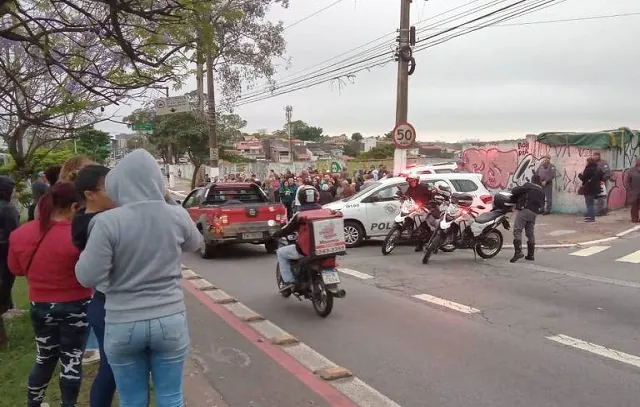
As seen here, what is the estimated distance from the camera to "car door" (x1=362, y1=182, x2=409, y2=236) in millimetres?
13492

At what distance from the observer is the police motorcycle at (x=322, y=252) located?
23.6 feet

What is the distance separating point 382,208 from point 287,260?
19.9 feet

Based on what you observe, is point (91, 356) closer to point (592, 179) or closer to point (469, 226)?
point (469, 226)

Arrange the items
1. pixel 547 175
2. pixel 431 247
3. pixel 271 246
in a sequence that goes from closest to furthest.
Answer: pixel 431 247
pixel 271 246
pixel 547 175

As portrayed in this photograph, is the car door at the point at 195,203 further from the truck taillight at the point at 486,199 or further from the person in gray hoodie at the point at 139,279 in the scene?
the person in gray hoodie at the point at 139,279

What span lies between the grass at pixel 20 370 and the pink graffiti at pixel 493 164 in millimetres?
16431

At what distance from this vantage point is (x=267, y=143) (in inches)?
3792

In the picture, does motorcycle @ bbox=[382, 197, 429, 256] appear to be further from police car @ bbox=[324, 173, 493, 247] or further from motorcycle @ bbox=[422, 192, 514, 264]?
police car @ bbox=[324, 173, 493, 247]

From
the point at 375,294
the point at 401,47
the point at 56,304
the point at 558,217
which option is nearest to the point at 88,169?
the point at 56,304

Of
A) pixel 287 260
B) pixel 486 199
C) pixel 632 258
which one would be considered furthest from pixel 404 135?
pixel 287 260

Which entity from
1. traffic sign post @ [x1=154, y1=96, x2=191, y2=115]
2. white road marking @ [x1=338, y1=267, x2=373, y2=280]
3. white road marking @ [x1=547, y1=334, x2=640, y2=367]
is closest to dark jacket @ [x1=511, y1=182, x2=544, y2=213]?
white road marking @ [x1=338, y1=267, x2=373, y2=280]

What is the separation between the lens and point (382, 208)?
1351 cm

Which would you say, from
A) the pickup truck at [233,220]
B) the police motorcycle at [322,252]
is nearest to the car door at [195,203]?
the pickup truck at [233,220]

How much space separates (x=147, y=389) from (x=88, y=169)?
4.86ft
